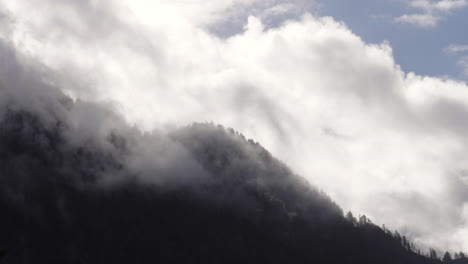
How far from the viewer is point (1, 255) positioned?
13975cm
